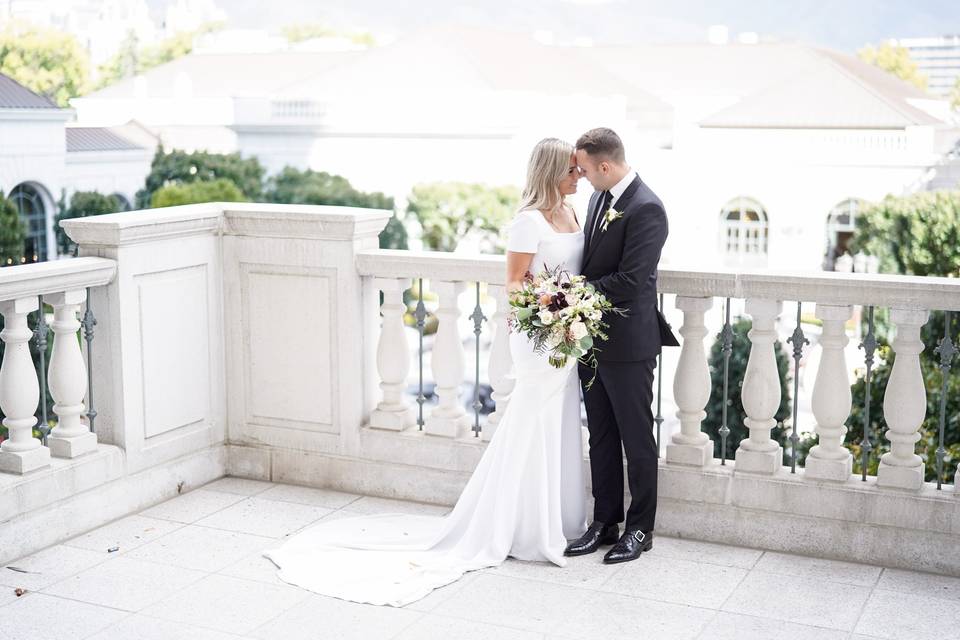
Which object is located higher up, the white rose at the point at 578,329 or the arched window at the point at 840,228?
the white rose at the point at 578,329

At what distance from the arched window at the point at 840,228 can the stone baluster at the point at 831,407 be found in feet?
162

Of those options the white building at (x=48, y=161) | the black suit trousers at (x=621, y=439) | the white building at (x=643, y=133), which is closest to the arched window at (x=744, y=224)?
the white building at (x=643, y=133)

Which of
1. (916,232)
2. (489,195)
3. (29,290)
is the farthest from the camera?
(489,195)

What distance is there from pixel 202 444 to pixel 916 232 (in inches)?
1257

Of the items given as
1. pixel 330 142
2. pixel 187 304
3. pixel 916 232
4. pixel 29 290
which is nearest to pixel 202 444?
pixel 187 304

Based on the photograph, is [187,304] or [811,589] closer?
[811,589]

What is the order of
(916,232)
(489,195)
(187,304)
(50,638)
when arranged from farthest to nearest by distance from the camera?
(489,195) → (916,232) → (187,304) → (50,638)

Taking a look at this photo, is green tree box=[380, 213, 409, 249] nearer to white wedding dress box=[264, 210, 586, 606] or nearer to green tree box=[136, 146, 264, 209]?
green tree box=[136, 146, 264, 209]

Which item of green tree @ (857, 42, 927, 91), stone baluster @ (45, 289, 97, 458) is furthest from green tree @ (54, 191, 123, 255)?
green tree @ (857, 42, 927, 91)

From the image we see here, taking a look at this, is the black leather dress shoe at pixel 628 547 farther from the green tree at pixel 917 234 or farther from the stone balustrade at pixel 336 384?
the green tree at pixel 917 234

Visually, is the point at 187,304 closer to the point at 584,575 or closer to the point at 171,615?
the point at 171,615

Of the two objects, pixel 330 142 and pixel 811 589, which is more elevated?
pixel 330 142

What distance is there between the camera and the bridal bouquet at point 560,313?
4.54 m

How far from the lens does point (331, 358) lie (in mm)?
5984
